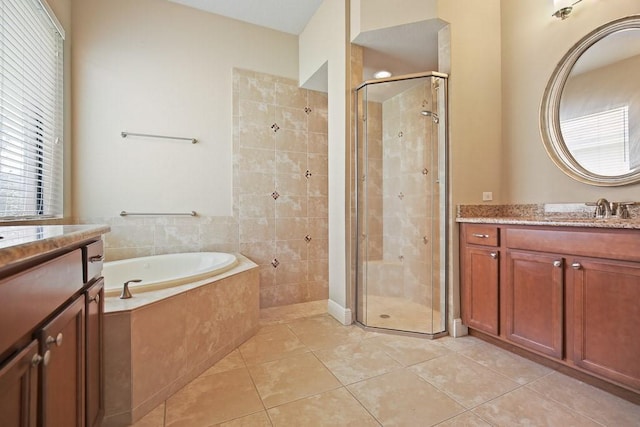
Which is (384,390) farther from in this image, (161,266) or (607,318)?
(161,266)

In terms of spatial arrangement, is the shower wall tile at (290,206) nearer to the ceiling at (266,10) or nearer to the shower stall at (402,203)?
the shower stall at (402,203)

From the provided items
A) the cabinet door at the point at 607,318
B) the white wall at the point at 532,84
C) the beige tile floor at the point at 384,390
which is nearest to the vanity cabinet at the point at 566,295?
the cabinet door at the point at 607,318

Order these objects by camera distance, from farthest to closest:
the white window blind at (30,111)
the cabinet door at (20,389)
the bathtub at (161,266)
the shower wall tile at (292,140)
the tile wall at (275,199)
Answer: the shower wall tile at (292,140) → the tile wall at (275,199) → the bathtub at (161,266) → the white window blind at (30,111) → the cabinet door at (20,389)

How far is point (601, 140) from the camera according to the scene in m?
1.89

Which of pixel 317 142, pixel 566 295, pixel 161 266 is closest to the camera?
pixel 566 295

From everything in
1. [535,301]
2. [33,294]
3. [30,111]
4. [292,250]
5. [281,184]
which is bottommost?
[535,301]

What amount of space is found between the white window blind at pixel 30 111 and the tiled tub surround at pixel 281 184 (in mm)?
1311

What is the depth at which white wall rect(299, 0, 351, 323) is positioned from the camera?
2469mm

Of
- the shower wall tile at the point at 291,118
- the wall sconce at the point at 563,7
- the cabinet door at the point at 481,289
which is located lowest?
the cabinet door at the point at 481,289

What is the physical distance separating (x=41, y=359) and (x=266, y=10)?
3.04 m

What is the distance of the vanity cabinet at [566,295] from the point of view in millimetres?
1411

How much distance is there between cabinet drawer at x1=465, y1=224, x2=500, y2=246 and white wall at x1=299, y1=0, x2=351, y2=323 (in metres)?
0.93

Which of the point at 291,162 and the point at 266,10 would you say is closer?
the point at 266,10

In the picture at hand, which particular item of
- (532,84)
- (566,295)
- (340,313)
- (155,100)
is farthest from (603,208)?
(155,100)
